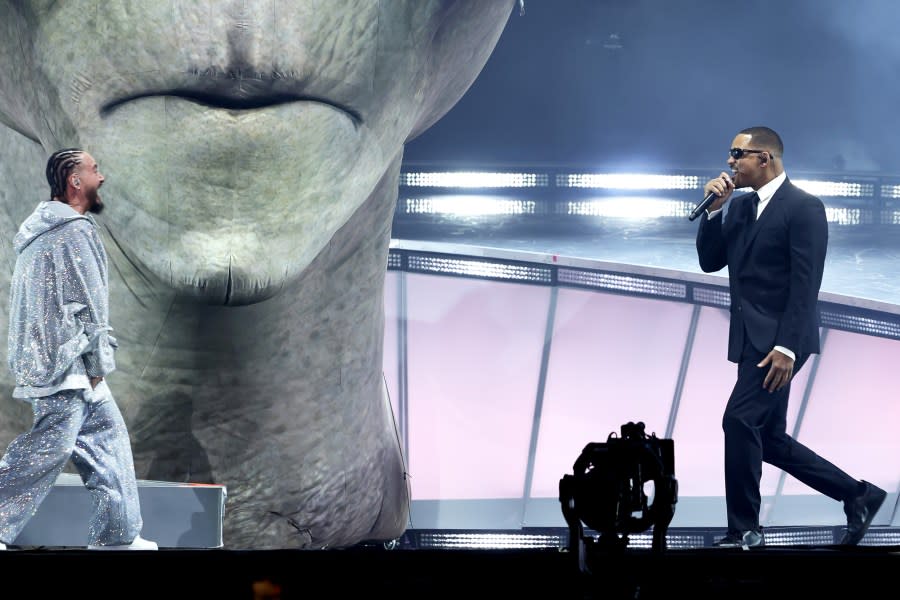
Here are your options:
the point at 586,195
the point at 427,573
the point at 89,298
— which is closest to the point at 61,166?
the point at 89,298

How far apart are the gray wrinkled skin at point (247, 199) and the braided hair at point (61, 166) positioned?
21 millimetres

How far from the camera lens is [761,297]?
2.58m

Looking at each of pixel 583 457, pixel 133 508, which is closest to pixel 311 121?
pixel 583 457

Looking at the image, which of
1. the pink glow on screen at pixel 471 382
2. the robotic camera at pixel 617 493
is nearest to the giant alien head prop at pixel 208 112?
the robotic camera at pixel 617 493

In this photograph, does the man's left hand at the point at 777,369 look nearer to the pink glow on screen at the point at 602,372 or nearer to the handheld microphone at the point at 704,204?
the handheld microphone at the point at 704,204

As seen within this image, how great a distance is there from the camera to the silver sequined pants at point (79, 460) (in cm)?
193

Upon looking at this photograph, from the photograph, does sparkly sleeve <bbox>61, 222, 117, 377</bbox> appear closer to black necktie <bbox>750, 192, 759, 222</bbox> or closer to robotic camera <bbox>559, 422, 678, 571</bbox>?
robotic camera <bbox>559, 422, 678, 571</bbox>

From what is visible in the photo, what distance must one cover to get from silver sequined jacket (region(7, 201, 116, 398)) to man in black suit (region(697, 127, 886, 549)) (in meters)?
1.31

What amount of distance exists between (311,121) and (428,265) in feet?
7.29

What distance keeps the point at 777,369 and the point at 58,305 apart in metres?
1.45

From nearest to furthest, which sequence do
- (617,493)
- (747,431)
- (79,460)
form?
(617,493)
(79,460)
(747,431)

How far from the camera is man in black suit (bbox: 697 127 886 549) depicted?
252cm

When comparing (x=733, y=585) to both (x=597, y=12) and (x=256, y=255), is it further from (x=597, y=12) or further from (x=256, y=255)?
(x=597, y=12)

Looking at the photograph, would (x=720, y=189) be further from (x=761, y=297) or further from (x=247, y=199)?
(x=247, y=199)
